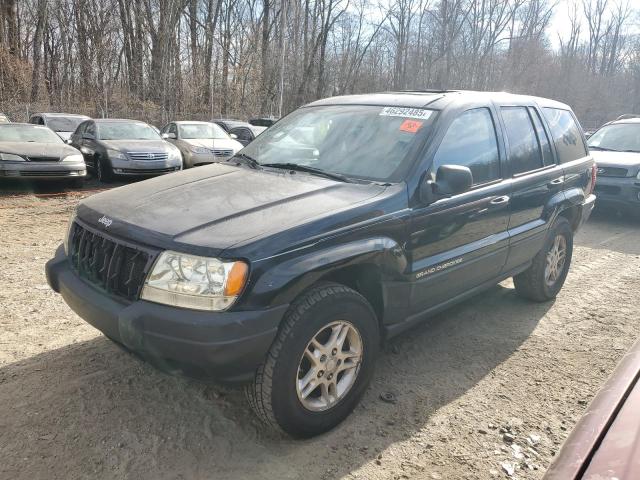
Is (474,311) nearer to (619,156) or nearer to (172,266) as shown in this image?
(172,266)

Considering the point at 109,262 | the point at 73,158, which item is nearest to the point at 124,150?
the point at 73,158

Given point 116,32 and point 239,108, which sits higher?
point 116,32

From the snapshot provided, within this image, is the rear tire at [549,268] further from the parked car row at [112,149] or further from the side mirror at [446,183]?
the parked car row at [112,149]

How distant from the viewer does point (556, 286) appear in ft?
16.2

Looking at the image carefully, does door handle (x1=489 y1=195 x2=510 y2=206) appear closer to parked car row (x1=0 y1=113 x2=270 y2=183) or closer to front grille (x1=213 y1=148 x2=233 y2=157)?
parked car row (x1=0 y1=113 x2=270 y2=183)

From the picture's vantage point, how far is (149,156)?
11070mm

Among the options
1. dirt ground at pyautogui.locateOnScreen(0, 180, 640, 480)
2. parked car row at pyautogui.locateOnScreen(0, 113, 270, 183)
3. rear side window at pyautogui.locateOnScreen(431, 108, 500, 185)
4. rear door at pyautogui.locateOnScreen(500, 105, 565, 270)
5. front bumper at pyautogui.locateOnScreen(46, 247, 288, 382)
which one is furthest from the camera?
parked car row at pyautogui.locateOnScreen(0, 113, 270, 183)

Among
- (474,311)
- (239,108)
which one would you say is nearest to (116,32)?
(239,108)

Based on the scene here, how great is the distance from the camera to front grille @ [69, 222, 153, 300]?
2514 mm

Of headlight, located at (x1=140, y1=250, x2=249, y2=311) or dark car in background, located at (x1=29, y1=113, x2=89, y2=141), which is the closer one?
headlight, located at (x1=140, y1=250, x2=249, y2=311)

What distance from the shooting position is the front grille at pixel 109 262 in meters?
2.51

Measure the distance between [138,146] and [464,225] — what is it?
→ 9.42 m

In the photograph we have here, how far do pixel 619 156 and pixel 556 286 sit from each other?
18.3 feet

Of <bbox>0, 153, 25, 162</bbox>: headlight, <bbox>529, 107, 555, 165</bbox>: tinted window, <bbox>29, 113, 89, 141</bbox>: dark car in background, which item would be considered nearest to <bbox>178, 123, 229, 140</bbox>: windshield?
<bbox>29, 113, 89, 141</bbox>: dark car in background
